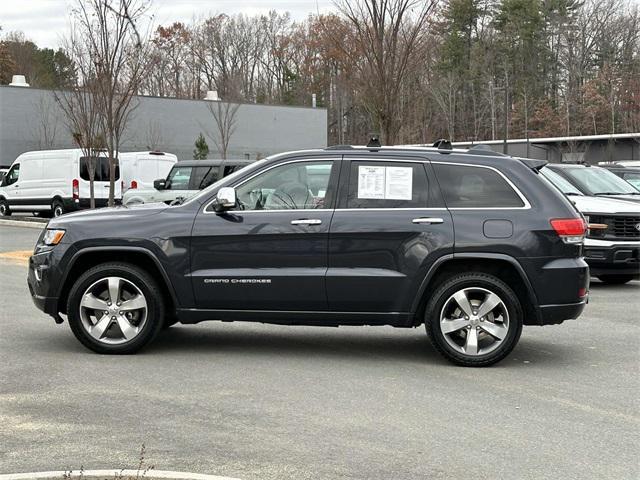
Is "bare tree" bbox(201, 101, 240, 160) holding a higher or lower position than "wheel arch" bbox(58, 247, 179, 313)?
higher

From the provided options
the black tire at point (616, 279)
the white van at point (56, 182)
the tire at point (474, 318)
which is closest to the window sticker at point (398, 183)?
the tire at point (474, 318)

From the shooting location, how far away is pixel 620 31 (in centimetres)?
7325

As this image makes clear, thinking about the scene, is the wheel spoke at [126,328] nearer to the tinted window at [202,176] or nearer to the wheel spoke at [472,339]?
the wheel spoke at [472,339]

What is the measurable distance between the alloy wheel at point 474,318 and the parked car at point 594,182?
7098mm

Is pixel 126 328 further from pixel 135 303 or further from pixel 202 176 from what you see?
pixel 202 176

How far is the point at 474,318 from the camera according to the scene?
289 inches

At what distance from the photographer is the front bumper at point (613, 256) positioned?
12711mm

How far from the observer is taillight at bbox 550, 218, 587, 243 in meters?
7.35

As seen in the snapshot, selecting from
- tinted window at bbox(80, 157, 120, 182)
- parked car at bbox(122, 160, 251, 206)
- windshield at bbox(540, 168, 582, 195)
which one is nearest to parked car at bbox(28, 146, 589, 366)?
windshield at bbox(540, 168, 582, 195)

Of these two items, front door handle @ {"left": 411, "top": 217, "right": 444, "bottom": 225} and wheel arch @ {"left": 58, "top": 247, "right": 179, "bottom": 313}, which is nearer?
front door handle @ {"left": 411, "top": 217, "right": 444, "bottom": 225}

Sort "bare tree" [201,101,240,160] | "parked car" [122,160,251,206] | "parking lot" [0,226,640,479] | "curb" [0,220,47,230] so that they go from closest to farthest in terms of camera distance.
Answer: "parking lot" [0,226,640,479] < "parked car" [122,160,251,206] < "curb" [0,220,47,230] < "bare tree" [201,101,240,160]

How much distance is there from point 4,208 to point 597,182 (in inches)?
829

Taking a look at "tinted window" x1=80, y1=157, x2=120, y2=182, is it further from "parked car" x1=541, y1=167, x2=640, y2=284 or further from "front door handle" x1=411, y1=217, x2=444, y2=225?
"front door handle" x1=411, y1=217, x2=444, y2=225

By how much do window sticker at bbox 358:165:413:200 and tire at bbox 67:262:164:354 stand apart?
6.47 feet
